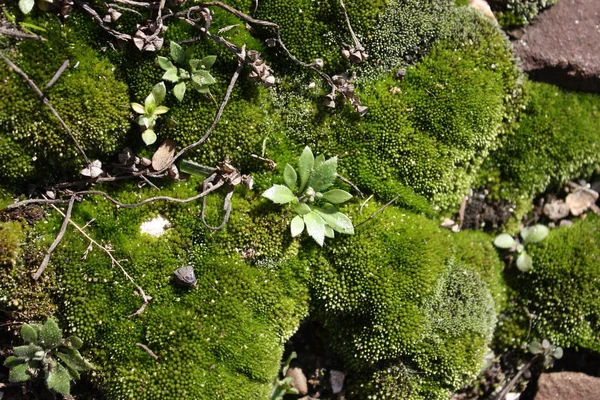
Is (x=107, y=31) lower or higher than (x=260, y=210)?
higher

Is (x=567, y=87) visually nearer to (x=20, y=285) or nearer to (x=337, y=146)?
(x=337, y=146)

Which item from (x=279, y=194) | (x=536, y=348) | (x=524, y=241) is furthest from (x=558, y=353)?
(x=279, y=194)

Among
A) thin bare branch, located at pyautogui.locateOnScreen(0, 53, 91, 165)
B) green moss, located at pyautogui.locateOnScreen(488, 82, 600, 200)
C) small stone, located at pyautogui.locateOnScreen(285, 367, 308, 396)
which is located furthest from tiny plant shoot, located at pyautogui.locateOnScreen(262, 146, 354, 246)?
green moss, located at pyautogui.locateOnScreen(488, 82, 600, 200)

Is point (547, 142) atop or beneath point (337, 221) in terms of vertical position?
atop

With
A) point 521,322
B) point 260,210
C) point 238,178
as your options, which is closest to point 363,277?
point 260,210

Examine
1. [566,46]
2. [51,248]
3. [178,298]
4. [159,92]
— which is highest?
[566,46]

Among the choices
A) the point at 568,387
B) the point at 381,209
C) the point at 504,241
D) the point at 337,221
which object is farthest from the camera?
the point at 504,241

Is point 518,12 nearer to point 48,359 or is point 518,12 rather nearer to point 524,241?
point 524,241
